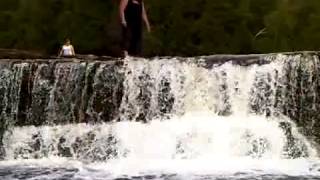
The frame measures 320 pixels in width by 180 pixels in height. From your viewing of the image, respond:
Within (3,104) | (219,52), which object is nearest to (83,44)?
(219,52)

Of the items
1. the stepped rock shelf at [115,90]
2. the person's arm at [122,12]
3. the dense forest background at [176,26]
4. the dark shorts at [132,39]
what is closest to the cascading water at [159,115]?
the stepped rock shelf at [115,90]

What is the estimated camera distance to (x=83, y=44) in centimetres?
1738

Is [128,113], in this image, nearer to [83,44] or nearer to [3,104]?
[3,104]

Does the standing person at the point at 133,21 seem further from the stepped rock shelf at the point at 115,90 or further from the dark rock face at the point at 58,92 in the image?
the dark rock face at the point at 58,92

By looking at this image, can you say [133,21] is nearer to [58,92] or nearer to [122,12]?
[122,12]

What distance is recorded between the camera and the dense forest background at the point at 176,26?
656 inches

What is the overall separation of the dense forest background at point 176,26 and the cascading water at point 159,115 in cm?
460

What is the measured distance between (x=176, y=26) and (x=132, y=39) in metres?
4.39

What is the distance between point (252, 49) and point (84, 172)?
7324mm

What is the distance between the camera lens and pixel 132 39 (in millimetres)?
12898

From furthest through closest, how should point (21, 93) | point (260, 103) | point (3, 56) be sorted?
point (3, 56)
point (21, 93)
point (260, 103)

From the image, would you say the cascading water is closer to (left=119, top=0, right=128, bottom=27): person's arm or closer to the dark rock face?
the dark rock face

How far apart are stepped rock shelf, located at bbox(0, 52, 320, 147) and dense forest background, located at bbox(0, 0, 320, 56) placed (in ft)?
14.6

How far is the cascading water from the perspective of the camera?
36.2ft
